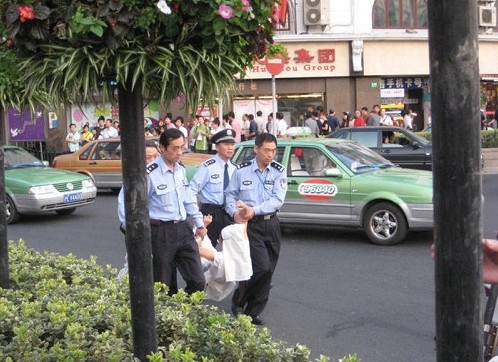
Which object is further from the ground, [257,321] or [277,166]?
[277,166]

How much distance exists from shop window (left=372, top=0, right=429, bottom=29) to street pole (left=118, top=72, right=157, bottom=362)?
1070 inches

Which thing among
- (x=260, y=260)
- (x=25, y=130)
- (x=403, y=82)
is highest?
(x=403, y=82)

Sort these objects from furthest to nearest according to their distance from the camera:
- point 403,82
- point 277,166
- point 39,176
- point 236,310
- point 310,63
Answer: point 403,82 < point 310,63 < point 39,176 < point 277,166 < point 236,310

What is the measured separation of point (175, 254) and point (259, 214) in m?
1.08

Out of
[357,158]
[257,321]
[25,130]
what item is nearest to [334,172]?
[357,158]

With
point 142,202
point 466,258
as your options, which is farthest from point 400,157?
point 466,258

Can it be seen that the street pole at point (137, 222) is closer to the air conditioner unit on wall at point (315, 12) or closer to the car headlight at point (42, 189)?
the car headlight at point (42, 189)

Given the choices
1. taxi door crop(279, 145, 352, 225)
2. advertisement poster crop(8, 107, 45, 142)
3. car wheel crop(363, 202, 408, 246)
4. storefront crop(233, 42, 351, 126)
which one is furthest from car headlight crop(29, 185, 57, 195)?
advertisement poster crop(8, 107, 45, 142)

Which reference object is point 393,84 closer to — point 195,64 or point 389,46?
point 389,46

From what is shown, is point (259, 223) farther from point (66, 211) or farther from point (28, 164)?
point (28, 164)

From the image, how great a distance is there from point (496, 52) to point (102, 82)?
30158mm

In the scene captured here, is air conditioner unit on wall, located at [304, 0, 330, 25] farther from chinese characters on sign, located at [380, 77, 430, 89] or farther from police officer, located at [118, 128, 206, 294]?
police officer, located at [118, 128, 206, 294]

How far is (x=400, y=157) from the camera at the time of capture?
17.6 m

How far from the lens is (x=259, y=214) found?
7160 millimetres
